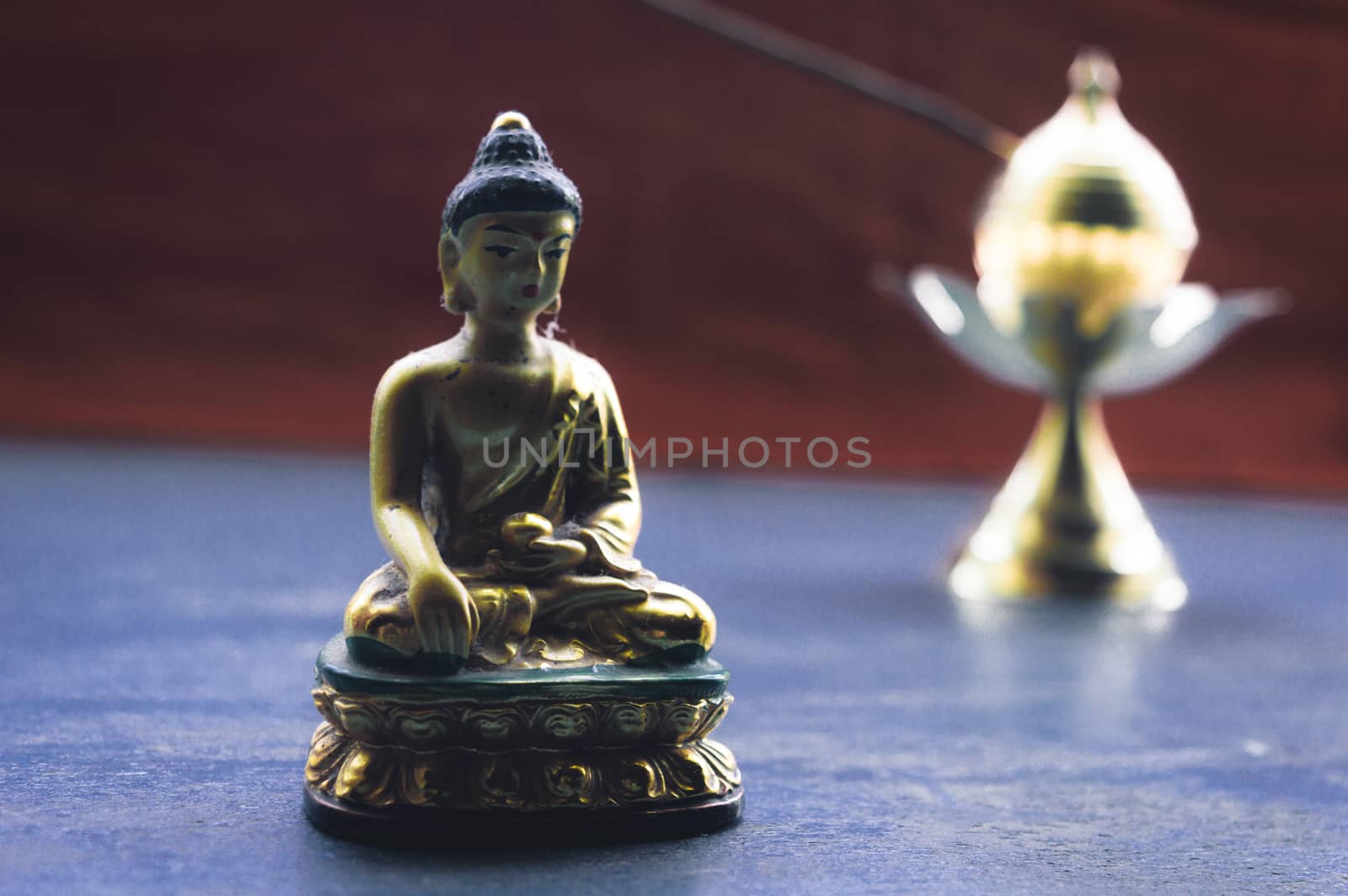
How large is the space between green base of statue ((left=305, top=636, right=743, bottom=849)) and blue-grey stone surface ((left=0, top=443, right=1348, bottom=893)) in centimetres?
2

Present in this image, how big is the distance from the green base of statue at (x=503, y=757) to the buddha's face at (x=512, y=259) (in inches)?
10.9

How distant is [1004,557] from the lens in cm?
242

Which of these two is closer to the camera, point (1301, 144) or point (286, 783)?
point (286, 783)

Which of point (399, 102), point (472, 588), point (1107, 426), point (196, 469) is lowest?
point (472, 588)

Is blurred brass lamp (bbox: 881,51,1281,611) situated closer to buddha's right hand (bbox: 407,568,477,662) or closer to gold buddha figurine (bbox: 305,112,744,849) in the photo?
gold buddha figurine (bbox: 305,112,744,849)

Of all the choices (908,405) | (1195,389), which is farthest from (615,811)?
(1195,389)

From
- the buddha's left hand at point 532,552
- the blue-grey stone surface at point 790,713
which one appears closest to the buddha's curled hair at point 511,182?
the buddha's left hand at point 532,552

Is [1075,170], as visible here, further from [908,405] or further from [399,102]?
[399,102]

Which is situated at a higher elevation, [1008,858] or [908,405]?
[908,405]

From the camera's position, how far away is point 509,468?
1.36 metres

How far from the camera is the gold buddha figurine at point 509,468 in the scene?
1301 mm

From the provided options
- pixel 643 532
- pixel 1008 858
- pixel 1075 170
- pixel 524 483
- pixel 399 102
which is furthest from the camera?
pixel 399 102

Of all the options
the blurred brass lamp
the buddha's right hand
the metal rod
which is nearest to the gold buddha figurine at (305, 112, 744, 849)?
the buddha's right hand

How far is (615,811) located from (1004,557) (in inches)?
48.9
